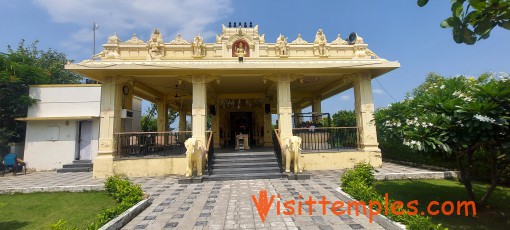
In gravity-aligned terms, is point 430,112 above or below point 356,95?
below

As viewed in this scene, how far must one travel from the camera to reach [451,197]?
4992 mm

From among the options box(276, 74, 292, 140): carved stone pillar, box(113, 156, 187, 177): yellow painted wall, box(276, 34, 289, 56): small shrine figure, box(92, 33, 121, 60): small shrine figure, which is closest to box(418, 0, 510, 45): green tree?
box(276, 74, 292, 140): carved stone pillar

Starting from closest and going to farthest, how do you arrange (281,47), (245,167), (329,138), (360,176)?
(360,176) → (245,167) → (329,138) → (281,47)

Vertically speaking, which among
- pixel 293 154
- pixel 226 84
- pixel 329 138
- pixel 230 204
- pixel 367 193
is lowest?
pixel 230 204

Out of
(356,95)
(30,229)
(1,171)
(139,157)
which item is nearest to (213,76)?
(139,157)

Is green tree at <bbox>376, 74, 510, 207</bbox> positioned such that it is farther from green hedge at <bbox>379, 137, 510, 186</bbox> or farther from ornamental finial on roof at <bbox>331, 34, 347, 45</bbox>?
ornamental finial on roof at <bbox>331, 34, 347, 45</bbox>

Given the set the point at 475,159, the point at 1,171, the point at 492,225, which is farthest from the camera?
the point at 1,171

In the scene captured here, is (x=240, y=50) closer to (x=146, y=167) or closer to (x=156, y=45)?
(x=156, y=45)

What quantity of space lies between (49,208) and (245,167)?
5023 mm

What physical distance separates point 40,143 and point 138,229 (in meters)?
10.9

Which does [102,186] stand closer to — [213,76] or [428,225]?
[213,76]

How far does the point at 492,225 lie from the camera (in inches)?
145

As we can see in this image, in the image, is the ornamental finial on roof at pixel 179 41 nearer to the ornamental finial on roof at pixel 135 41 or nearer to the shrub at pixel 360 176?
the ornamental finial on roof at pixel 135 41

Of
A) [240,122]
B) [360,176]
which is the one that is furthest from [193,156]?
[240,122]
